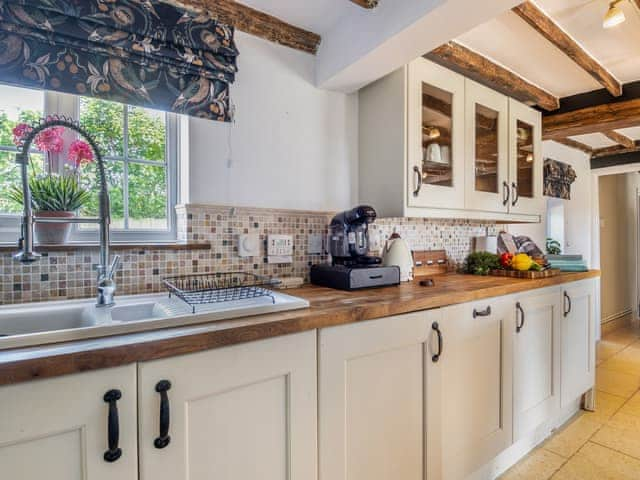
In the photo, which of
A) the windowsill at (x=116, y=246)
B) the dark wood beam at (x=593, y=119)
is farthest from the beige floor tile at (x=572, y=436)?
the windowsill at (x=116, y=246)

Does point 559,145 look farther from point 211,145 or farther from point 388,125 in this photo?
point 211,145

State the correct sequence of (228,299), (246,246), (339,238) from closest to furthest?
(228,299), (246,246), (339,238)

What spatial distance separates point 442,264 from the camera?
2.16 m

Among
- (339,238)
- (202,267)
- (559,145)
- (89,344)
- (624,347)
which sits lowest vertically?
(624,347)

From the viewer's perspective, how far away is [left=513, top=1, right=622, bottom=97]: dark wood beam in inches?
61.1

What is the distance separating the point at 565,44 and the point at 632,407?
2315 mm

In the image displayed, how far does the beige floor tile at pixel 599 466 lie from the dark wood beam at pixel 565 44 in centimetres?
212

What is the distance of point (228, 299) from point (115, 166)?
77 centimetres

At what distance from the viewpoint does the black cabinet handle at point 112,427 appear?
0.69m

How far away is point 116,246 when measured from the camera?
3.94ft

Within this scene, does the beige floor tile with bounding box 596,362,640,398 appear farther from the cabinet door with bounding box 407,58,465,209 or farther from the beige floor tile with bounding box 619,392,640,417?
the cabinet door with bounding box 407,58,465,209

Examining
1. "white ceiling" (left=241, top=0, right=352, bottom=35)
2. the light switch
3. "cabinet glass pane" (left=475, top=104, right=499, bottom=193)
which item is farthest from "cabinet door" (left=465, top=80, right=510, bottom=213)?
the light switch

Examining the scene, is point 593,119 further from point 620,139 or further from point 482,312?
point 482,312

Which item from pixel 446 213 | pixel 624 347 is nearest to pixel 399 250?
pixel 446 213
